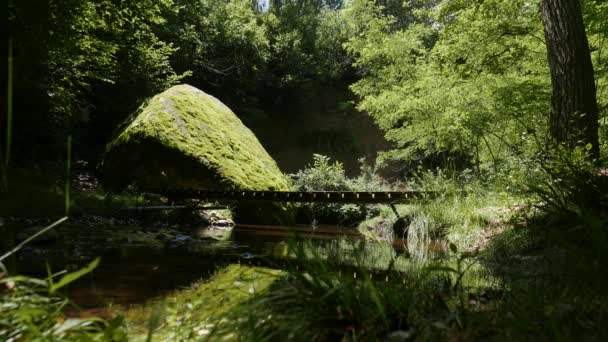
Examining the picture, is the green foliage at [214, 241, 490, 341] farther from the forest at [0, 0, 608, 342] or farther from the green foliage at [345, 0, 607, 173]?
the green foliage at [345, 0, 607, 173]

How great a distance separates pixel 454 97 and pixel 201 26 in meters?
13.4

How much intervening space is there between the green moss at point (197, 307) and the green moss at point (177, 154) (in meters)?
6.26

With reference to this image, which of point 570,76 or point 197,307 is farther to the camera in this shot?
point 570,76

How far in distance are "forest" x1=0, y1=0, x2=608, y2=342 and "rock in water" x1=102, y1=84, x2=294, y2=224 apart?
43 mm

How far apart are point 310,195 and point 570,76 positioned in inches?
189

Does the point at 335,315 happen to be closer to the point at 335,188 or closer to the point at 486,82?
the point at 486,82

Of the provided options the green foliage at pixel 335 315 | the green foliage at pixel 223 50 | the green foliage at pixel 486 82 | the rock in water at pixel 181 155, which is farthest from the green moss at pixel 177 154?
the green foliage at pixel 223 50

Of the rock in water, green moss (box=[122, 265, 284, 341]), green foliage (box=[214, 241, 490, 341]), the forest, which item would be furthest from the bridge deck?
green foliage (box=[214, 241, 490, 341])

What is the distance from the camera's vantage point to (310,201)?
8438 millimetres

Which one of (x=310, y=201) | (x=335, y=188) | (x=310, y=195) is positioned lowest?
(x=310, y=201)

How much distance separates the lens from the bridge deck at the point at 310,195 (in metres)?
7.55

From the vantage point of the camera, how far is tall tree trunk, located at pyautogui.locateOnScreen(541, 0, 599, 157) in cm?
445

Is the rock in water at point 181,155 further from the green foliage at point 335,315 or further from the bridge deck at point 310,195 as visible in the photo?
the green foliage at point 335,315

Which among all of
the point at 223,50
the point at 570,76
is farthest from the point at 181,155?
the point at 223,50
